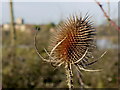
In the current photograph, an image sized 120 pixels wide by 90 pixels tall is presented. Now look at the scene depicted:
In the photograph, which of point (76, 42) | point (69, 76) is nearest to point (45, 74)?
point (76, 42)

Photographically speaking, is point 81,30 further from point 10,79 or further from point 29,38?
point 29,38

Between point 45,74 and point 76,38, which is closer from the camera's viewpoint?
point 76,38

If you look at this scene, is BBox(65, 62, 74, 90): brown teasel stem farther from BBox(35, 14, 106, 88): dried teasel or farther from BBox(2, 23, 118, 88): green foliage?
BBox(2, 23, 118, 88): green foliage

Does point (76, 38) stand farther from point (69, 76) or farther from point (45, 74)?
point (45, 74)

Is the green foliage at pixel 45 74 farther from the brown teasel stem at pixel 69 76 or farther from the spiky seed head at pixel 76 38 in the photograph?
the brown teasel stem at pixel 69 76

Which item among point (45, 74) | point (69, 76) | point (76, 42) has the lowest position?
point (45, 74)

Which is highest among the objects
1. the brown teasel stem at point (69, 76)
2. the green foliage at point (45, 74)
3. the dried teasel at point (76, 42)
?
the dried teasel at point (76, 42)

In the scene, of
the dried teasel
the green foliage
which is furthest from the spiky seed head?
the green foliage

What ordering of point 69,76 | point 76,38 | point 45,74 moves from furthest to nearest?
point 45,74, point 76,38, point 69,76

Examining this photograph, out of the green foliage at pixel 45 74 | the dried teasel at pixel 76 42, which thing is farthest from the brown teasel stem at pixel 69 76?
the green foliage at pixel 45 74
